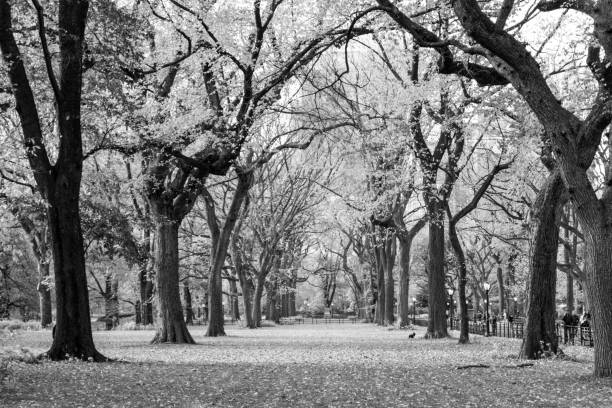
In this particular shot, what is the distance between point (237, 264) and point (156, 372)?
26722 mm

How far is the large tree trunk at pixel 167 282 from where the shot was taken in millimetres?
19891

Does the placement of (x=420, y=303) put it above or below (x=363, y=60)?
below

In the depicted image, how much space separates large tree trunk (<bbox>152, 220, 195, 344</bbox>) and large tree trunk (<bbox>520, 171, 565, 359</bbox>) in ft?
35.3

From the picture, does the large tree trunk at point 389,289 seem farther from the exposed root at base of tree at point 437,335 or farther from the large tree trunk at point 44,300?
the large tree trunk at point 44,300

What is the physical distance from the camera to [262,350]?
60.1ft

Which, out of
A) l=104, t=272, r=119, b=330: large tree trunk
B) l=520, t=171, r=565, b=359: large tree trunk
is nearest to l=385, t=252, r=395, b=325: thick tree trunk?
l=104, t=272, r=119, b=330: large tree trunk

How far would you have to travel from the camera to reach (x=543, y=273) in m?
13.4

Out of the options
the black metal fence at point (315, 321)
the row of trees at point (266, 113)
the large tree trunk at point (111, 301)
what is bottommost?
the black metal fence at point (315, 321)

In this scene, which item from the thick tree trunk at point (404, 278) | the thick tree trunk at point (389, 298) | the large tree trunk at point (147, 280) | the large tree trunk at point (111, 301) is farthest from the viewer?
the large tree trunk at point (111, 301)

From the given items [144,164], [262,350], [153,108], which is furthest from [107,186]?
[262,350]

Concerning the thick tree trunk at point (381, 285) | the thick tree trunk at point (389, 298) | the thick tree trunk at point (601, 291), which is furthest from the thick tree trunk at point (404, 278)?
the thick tree trunk at point (601, 291)

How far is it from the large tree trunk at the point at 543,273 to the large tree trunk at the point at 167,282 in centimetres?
1077

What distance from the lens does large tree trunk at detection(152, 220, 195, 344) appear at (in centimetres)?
1989

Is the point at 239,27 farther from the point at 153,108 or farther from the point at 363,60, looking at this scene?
the point at 363,60
